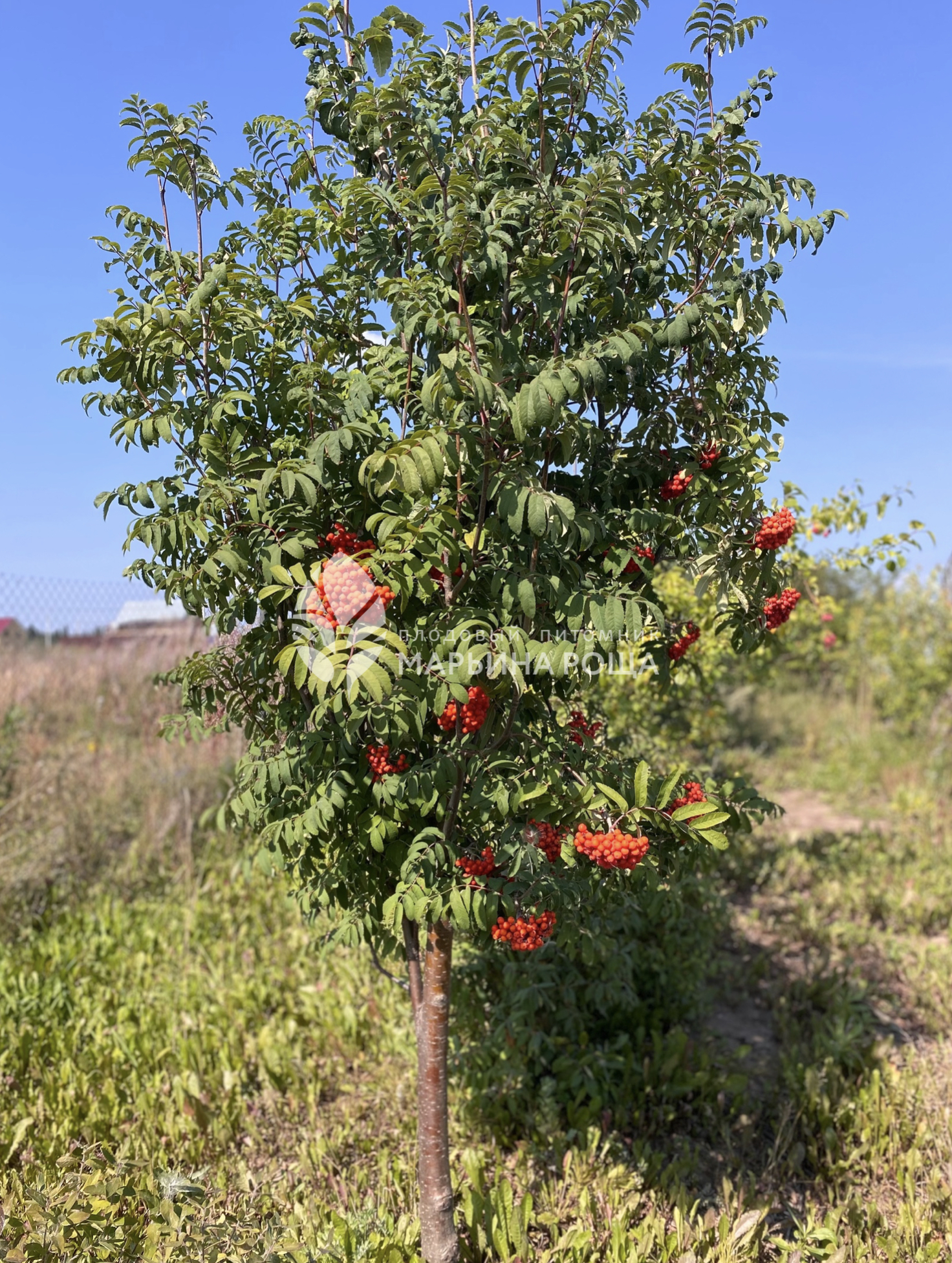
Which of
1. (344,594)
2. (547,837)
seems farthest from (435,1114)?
(344,594)

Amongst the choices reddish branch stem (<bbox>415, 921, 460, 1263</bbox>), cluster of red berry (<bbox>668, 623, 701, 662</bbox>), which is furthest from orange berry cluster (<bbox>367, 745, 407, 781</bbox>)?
cluster of red berry (<bbox>668, 623, 701, 662</bbox>)

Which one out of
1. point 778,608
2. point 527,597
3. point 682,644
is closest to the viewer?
→ point 527,597

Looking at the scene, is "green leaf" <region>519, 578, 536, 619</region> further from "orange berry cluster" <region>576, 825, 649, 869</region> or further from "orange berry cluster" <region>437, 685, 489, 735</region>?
"orange berry cluster" <region>576, 825, 649, 869</region>

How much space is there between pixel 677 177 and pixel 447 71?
636 millimetres

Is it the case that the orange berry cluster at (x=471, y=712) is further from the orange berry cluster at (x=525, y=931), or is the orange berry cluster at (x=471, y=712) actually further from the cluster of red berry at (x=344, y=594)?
the orange berry cluster at (x=525, y=931)

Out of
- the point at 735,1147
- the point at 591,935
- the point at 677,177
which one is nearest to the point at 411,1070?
the point at 735,1147

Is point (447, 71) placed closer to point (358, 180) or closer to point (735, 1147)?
point (358, 180)

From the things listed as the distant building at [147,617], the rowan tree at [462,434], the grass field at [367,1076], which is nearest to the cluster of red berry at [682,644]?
the rowan tree at [462,434]

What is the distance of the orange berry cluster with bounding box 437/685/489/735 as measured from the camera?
79.8 inches

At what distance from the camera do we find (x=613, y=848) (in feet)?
6.14

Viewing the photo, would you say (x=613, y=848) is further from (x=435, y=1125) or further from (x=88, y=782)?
(x=88, y=782)

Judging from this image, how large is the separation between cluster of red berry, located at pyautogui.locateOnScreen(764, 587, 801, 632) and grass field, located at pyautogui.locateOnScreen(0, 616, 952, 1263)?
1.52 m

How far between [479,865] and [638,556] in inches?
32.9

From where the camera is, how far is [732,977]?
4770 mm
